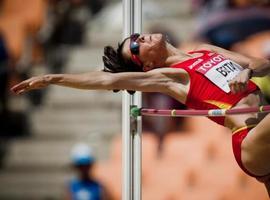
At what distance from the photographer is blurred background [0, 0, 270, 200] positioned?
7328 mm

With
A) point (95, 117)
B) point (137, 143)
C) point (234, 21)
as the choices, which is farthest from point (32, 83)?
point (95, 117)

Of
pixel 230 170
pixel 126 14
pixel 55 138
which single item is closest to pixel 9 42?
pixel 55 138

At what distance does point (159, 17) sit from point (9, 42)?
4.12 feet

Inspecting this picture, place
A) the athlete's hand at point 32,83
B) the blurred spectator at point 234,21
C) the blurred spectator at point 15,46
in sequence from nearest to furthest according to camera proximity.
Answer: the athlete's hand at point 32,83, the blurred spectator at point 234,21, the blurred spectator at point 15,46

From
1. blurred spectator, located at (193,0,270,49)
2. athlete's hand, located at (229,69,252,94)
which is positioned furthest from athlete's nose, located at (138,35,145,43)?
blurred spectator, located at (193,0,270,49)

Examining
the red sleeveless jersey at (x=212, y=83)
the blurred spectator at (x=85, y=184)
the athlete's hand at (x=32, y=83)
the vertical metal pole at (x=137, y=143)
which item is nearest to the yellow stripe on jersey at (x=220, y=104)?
the red sleeveless jersey at (x=212, y=83)

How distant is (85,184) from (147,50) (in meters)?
2.48

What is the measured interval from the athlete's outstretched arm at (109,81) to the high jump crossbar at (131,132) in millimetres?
266

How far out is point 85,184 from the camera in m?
7.16

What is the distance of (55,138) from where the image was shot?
8406mm

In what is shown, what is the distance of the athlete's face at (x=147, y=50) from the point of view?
15.9ft

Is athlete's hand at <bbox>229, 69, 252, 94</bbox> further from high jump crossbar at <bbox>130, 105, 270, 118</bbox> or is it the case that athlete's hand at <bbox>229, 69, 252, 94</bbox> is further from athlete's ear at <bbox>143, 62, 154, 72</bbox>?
athlete's ear at <bbox>143, 62, 154, 72</bbox>

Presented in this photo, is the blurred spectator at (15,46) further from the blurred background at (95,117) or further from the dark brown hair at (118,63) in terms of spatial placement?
the dark brown hair at (118,63)

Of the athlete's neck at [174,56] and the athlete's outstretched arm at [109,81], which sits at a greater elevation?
the athlete's neck at [174,56]
